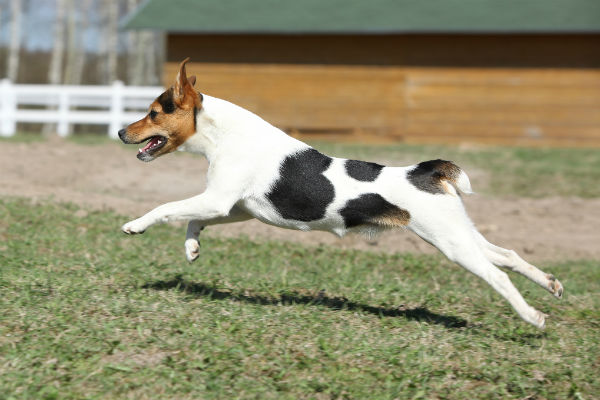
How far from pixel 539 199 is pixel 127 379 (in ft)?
38.0

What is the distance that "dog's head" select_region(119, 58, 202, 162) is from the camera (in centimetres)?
634

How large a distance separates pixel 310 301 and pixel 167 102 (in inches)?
79.7

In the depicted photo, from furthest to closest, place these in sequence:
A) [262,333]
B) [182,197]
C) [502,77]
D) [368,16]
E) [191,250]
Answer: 1. [368,16]
2. [502,77]
3. [182,197]
4. [191,250]
5. [262,333]

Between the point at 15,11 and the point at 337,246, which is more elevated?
the point at 15,11

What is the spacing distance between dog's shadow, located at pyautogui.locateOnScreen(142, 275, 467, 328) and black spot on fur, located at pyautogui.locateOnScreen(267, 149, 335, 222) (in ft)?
2.93

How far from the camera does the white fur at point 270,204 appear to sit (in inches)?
233

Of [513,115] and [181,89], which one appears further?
[513,115]

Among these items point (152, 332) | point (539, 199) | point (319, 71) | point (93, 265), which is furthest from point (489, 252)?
point (319, 71)

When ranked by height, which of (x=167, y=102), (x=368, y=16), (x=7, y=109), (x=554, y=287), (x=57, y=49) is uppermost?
(x=57, y=49)

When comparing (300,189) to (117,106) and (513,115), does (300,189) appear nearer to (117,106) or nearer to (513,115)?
(117,106)

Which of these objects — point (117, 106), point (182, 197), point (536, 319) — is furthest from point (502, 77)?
point (536, 319)

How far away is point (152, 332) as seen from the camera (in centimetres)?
549

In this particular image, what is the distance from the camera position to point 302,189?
20.0 feet

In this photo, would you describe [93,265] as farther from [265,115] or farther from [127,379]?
[265,115]
